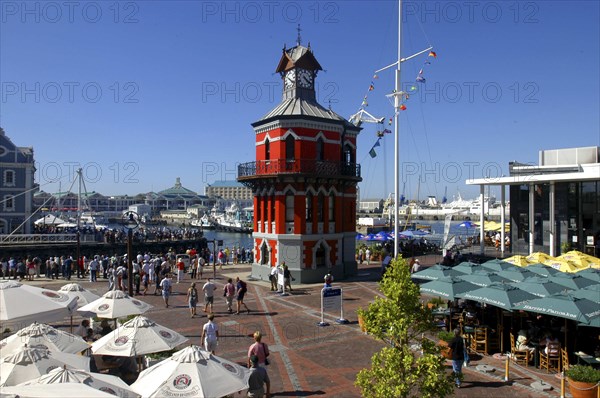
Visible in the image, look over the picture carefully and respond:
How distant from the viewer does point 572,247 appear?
33.2 metres

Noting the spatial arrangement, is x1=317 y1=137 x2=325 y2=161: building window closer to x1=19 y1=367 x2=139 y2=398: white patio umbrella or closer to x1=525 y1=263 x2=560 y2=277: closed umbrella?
x1=525 y1=263 x2=560 y2=277: closed umbrella

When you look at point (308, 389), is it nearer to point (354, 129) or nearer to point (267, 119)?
point (267, 119)

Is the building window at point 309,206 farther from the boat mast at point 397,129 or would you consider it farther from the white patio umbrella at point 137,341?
the white patio umbrella at point 137,341

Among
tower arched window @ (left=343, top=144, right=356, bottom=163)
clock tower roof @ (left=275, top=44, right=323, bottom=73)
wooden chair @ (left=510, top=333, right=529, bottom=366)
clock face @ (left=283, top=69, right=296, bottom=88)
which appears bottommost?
wooden chair @ (left=510, top=333, right=529, bottom=366)

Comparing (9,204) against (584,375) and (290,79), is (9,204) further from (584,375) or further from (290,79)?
(584,375)

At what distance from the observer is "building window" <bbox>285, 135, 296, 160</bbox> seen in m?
30.0

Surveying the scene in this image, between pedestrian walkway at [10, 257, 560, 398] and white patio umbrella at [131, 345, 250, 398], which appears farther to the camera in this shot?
pedestrian walkway at [10, 257, 560, 398]

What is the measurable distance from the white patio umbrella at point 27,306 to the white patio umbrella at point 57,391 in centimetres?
633

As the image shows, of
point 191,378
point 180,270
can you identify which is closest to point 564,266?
point 191,378

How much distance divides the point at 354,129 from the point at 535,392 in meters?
23.7

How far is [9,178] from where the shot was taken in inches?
2242

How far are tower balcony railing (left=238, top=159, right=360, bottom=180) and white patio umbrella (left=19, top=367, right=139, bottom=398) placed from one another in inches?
868

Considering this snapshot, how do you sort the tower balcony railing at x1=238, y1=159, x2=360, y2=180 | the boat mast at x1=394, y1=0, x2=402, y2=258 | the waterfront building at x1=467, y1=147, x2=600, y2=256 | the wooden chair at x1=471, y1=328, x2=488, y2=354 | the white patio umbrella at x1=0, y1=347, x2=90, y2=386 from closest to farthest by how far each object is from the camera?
the white patio umbrella at x1=0, y1=347, x2=90, y2=386 → the wooden chair at x1=471, y1=328, x2=488, y2=354 → the boat mast at x1=394, y1=0, x2=402, y2=258 → the tower balcony railing at x1=238, y1=159, x2=360, y2=180 → the waterfront building at x1=467, y1=147, x2=600, y2=256

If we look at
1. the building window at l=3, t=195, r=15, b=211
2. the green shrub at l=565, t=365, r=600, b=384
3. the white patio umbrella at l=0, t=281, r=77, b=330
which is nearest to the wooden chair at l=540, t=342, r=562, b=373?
the green shrub at l=565, t=365, r=600, b=384
